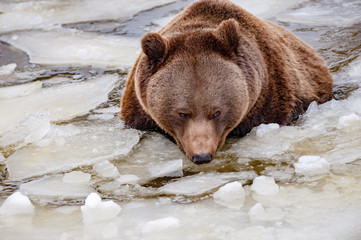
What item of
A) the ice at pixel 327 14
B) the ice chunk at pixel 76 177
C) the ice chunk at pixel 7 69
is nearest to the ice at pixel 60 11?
the ice chunk at pixel 7 69

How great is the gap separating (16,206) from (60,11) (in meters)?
7.24

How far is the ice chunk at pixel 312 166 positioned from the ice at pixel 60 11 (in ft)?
20.5

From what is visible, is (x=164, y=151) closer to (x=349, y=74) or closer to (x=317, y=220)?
(x=317, y=220)

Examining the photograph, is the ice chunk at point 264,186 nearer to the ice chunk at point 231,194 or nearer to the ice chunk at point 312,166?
the ice chunk at point 231,194

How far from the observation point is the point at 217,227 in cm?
309

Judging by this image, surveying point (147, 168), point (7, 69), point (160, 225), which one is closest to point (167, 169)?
point (147, 168)

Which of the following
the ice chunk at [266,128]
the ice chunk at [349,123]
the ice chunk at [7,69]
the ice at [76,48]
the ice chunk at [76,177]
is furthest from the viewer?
the ice at [76,48]

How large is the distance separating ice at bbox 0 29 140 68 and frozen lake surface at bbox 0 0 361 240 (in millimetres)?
47

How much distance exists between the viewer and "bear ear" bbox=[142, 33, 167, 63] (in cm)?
411

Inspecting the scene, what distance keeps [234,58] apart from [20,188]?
195cm

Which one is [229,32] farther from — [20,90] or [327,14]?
[327,14]

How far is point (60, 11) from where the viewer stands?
32.8ft

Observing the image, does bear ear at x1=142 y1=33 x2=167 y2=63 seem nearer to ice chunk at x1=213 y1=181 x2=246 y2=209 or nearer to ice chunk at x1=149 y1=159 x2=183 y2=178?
ice chunk at x1=149 y1=159 x2=183 y2=178

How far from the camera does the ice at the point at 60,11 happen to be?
30.9 feet
